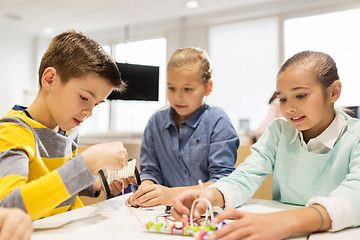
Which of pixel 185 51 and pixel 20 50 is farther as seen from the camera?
pixel 20 50

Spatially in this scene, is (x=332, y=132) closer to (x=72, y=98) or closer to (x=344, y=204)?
(x=344, y=204)

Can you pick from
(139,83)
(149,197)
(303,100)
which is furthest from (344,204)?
(139,83)

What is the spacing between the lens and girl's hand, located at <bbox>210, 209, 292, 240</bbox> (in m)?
0.58

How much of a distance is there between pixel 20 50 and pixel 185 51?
16.8 feet

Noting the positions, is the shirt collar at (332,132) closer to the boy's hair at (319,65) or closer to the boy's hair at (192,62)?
the boy's hair at (319,65)

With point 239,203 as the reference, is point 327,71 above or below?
above

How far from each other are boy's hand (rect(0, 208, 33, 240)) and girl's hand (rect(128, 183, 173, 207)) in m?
0.40

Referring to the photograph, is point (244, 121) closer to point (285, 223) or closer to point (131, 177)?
point (131, 177)

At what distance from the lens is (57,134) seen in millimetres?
929

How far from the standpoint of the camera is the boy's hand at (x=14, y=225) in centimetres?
49

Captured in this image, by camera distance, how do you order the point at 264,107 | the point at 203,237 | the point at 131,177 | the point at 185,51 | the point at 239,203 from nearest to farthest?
the point at 203,237 → the point at 239,203 → the point at 131,177 → the point at 185,51 → the point at 264,107

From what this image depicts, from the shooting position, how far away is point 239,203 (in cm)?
89

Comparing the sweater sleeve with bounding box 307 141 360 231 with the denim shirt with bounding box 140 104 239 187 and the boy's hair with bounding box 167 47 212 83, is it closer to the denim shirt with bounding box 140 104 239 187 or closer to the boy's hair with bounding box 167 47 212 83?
the denim shirt with bounding box 140 104 239 187

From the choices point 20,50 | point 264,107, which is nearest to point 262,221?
point 264,107
